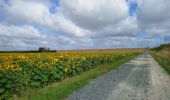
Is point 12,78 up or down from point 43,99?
up

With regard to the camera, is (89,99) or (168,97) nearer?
(89,99)

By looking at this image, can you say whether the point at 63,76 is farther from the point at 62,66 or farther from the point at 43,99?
the point at 43,99

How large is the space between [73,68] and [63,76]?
9.73 feet

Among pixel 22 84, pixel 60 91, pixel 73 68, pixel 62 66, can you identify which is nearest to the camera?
pixel 22 84

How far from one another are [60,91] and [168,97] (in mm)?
4787

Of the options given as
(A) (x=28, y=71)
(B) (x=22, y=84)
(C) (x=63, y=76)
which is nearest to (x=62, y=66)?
(C) (x=63, y=76)

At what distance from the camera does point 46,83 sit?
704 inches

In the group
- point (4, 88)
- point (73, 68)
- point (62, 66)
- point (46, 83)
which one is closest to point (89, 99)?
point (4, 88)

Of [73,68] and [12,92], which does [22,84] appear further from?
[73,68]

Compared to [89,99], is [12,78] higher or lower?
higher

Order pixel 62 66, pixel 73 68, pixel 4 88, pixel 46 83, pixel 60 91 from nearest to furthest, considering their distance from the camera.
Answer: pixel 4 88, pixel 60 91, pixel 46 83, pixel 62 66, pixel 73 68

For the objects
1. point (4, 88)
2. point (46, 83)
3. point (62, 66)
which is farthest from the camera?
point (62, 66)

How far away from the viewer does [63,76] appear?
2142 centimetres

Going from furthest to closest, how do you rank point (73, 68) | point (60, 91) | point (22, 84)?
point (73, 68) < point (60, 91) < point (22, 84)
